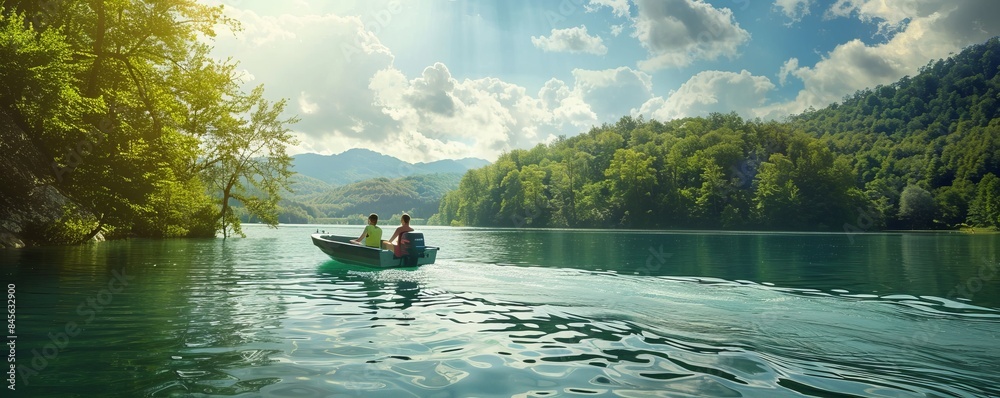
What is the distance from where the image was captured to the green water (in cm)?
595

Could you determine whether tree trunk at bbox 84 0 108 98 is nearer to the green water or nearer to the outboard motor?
the green water

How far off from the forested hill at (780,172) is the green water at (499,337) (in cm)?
9262

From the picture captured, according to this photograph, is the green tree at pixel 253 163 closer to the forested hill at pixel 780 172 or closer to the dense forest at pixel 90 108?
the dense forest at pixel 90 108

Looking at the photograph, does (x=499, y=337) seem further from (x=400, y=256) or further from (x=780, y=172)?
(x=780, y=172)

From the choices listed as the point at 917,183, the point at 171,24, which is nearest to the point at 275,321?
the point at 171,24

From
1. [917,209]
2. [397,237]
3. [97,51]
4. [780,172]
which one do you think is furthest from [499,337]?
[917,209]

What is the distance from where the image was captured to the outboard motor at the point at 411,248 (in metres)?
19.6

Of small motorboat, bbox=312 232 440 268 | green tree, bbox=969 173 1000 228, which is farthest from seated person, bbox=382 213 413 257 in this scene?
green tree, bbox=969 173 1000 228

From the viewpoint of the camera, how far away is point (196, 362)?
6.65 metres

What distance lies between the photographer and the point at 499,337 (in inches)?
335

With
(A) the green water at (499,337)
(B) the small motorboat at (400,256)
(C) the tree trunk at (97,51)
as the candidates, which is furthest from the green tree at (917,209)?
(C) the tree trunk at (97,51)

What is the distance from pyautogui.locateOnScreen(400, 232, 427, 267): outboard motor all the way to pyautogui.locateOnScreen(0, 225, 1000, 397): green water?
9.85 ft

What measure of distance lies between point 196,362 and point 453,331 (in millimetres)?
3654

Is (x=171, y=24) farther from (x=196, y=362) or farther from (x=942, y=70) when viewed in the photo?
(x=942, y=70)
